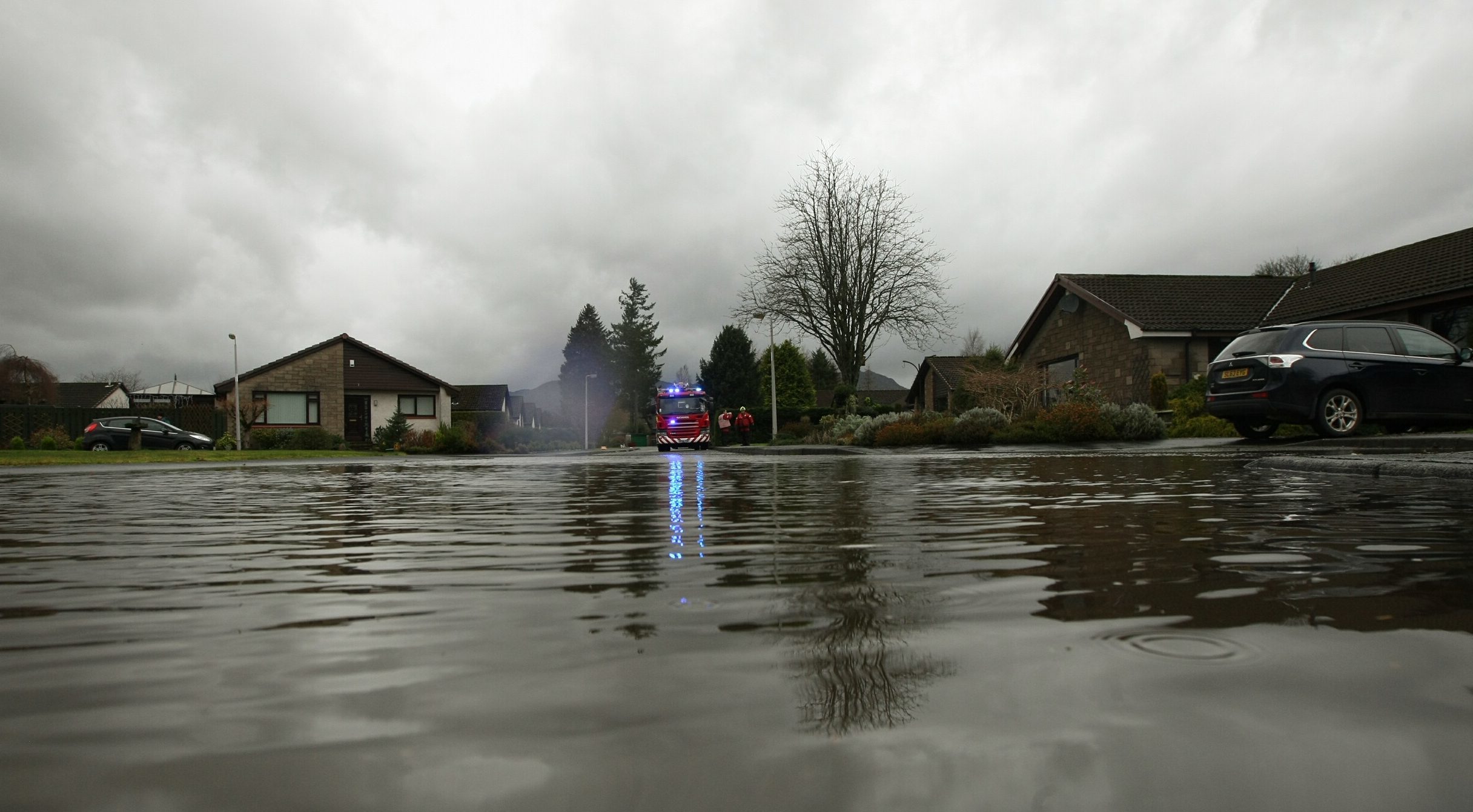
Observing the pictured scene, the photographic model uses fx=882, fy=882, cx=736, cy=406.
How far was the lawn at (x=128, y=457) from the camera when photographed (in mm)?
19844

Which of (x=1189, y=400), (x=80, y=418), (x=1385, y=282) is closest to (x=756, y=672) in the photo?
(x=1189, y=400)

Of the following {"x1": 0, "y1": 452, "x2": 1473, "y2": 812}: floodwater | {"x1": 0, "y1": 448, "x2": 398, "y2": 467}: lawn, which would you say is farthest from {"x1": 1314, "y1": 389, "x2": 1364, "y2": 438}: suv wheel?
{"x1": 0, "y1": 448, "x2": 398, "y2": 467}: lawn

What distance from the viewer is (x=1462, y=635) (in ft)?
6.23

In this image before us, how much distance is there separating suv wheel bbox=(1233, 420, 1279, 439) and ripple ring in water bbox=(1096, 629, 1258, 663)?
14789mm

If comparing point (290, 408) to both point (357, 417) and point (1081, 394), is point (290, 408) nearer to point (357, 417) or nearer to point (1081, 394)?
point (357, 417)

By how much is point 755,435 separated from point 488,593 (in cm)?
4366

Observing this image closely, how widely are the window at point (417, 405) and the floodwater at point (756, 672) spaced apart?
50.0 m

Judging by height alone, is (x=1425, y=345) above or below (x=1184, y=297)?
below

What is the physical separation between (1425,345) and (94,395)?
98.5m

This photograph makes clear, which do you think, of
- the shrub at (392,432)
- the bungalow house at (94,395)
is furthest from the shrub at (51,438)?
the bungalow house at (94,395)

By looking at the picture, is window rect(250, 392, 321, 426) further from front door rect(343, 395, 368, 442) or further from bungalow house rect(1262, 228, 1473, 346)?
bungalow house rect(1262, 228, 1473, 346)

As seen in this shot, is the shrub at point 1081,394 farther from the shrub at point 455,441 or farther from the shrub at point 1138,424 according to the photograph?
the shrub at point 455,441

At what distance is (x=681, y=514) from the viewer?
5488mm

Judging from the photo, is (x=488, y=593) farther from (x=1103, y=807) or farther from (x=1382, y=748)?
(x=1382, y=748)
